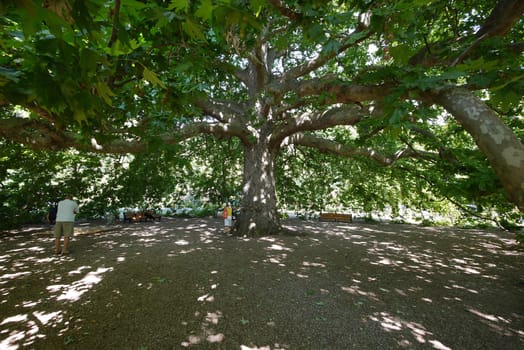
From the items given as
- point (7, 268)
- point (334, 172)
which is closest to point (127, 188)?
point (7, 268)

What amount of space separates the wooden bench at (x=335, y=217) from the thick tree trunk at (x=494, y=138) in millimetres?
13013

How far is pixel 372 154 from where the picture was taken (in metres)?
8.77

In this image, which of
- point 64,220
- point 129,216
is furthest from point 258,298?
point 129,216

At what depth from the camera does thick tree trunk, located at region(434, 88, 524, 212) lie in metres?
1.82

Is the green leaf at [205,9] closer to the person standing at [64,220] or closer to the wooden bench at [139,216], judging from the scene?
the person standing at [64,220]

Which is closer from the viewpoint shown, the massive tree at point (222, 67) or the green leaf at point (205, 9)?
the green leaf at point (205, 9)

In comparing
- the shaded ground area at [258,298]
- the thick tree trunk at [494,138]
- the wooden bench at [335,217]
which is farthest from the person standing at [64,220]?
the wooden bench at [335,217]

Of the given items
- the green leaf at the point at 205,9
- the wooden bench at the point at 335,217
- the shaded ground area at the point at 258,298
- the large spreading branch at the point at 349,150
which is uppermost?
the large spreading branch at the point at 349,150

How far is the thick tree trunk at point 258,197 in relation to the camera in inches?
347

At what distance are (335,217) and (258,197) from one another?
790 cm

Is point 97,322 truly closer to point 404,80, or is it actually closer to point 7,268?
point 7,268

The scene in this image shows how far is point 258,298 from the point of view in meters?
3.94

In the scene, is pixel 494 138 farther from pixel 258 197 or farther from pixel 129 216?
pixel 129 216

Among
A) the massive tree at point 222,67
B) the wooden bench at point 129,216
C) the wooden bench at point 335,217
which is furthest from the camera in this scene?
the wooden bench at point 335,217
